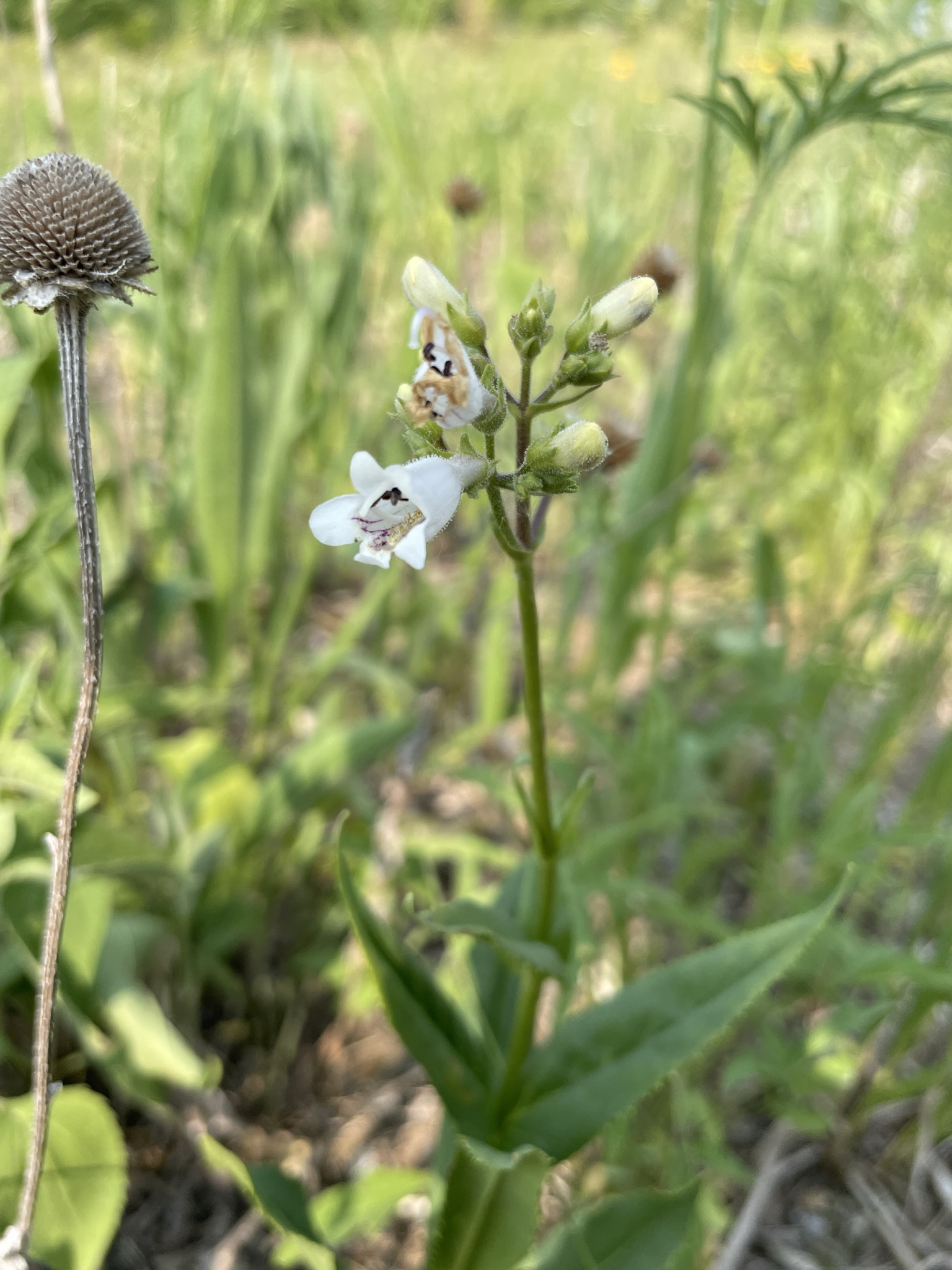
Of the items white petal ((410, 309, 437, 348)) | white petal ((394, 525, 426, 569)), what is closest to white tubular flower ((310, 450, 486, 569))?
white petal ((394, 525, 426, 569))

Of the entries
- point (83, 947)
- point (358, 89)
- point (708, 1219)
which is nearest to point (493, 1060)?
point (708, 1219)

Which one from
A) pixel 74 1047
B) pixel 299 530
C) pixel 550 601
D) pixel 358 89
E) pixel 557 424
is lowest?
pixel 74 1047

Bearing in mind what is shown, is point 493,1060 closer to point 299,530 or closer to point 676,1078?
point 676,1078

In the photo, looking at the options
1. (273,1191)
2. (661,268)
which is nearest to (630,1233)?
(273,1191)

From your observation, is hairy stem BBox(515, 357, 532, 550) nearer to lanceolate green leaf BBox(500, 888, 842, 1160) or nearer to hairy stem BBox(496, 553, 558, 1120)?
hairy stem BBox(496, 553, 558, 1120)

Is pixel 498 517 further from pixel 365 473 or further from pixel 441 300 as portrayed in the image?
pixel 441 300
